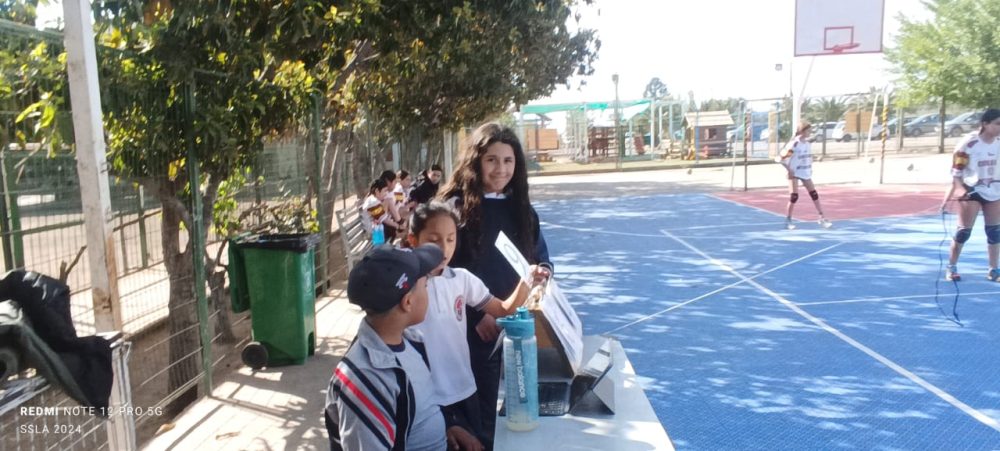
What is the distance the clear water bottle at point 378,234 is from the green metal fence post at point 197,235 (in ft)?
10.7

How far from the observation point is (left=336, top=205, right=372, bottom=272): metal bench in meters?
A: 8.83

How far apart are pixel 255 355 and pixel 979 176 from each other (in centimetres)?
749

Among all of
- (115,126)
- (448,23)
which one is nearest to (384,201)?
(448,23)

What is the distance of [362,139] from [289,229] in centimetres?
571

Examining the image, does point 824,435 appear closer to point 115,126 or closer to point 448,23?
point 115,126

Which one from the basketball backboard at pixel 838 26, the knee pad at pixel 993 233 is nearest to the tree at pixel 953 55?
the basketball backboard at pixel 838 26

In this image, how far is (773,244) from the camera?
11180 mm

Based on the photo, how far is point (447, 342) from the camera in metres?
2.86

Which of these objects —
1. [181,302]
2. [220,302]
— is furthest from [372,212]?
[181,302]

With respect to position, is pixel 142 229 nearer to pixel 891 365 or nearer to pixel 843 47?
pixel 891 365

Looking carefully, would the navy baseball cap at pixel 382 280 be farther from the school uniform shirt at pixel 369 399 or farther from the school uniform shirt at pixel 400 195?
the school uniform shirt at pixel 400 195

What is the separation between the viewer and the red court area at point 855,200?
47.5 feet

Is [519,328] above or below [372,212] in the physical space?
above

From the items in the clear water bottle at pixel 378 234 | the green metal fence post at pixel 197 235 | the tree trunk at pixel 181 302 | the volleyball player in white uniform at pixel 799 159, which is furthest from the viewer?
the volleyball player in white uniform at pixel 799 159
